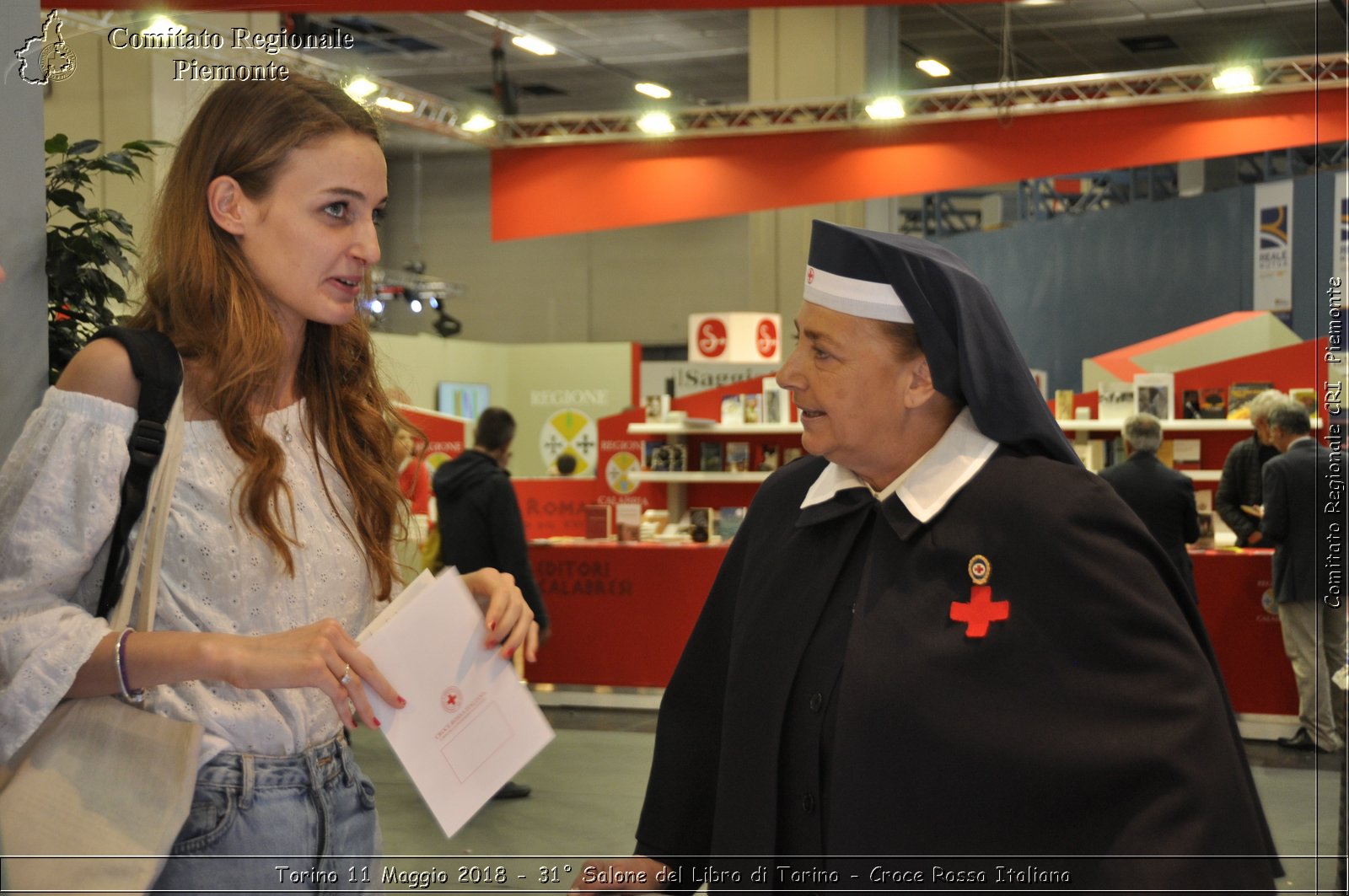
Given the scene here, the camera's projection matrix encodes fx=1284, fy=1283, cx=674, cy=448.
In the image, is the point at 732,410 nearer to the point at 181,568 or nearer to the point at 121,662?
the point at 181,568

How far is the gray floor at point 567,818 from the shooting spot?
181 inches

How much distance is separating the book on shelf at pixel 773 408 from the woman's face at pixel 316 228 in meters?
7.60

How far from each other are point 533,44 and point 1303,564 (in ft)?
35.6

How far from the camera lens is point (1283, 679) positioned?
7.23m

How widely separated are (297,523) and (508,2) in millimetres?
4492

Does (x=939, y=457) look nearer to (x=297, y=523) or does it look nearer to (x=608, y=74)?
(x=297, y=523)

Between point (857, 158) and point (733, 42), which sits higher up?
point (733, 42)

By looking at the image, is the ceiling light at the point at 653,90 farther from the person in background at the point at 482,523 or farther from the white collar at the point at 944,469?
the white collar at the point at 944,469

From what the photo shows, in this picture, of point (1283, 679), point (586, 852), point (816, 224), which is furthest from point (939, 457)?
point (1283, 679)

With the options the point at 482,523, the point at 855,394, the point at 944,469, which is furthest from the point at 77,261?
the point at 482,523

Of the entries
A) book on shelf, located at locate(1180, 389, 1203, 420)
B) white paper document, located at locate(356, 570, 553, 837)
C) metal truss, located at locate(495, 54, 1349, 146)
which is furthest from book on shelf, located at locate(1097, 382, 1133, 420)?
white paper document, located at locate(356, 570, 553, 837)

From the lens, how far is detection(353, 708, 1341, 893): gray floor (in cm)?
461

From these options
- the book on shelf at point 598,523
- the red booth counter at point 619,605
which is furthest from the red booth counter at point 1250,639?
the book on shelf at point 598,523

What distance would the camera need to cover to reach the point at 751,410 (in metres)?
9.27
